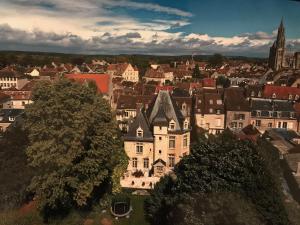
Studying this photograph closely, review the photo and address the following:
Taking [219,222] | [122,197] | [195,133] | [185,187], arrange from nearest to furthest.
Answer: [219,222] → [185,187] → [122,197] → [195,133]

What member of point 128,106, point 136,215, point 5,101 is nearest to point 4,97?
point 5,101

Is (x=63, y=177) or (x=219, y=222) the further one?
(x=63, y=177)

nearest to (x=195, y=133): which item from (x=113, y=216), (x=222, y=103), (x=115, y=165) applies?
(x=222, y=103)

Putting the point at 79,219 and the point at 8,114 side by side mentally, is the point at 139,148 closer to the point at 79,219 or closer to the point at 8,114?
the point at 79,219

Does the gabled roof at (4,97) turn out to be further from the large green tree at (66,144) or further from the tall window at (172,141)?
the tall window at (172,141)

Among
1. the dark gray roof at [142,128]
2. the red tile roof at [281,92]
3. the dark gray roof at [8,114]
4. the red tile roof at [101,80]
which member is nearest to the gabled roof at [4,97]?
the dark gray roof at [8,114]

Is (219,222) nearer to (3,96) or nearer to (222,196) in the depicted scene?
(222,196)
